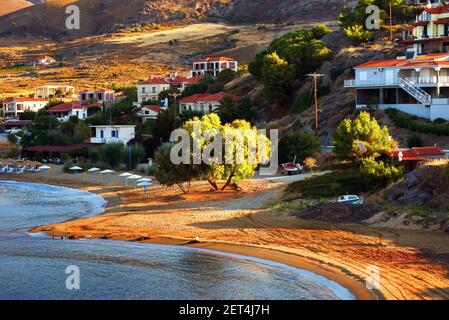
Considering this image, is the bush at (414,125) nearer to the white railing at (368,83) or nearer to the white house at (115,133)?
the white railing at (368,83)

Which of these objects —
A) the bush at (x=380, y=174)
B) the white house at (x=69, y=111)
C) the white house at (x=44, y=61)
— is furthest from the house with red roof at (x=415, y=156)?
the white house at (x=44, y=61)

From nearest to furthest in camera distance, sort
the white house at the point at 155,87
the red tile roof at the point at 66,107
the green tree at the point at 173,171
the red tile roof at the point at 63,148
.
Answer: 1. the green tree at the point at 173,171
2. the red tile roof at the point at 63,148
3. the red tile roof at the point at 66,107
4. the white house at the point at 155,87

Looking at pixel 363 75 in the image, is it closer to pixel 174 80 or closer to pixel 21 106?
pixel 174 80

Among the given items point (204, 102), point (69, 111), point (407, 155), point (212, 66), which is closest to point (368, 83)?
point (407, 155)

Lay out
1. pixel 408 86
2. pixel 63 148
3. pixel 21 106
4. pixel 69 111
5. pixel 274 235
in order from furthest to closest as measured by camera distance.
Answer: pixel 21 106
pixel 69 111
pixel 63 148
pixel 408 86
pixel 274 235

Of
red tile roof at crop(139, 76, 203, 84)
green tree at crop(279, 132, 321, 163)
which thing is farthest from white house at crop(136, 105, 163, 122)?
green tree at crop(279, 132, 321, 163)

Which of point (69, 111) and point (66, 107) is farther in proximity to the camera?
point (66, 107)
